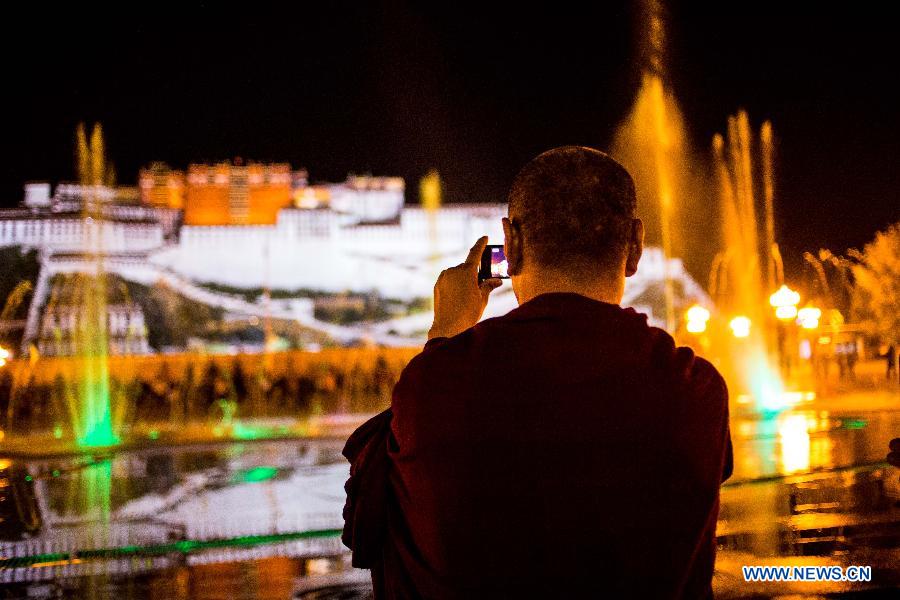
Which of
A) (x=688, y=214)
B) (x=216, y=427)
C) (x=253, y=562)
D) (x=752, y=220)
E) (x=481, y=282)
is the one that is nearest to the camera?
(x=481, y=282)

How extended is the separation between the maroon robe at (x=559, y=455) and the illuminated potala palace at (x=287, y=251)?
181ft

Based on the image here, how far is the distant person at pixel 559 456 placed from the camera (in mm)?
1104

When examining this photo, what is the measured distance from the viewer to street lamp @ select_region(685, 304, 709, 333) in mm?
14305

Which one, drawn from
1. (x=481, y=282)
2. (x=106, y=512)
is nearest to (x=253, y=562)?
(x=106, y=512)

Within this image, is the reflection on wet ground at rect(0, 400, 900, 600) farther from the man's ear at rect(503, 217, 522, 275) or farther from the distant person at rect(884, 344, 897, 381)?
the distant person at rect(884, 344, 897, 381)

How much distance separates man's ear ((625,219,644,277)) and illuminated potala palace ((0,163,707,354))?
55.0m

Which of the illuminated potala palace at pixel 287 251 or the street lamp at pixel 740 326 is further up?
the illuminated potala palace at pixel 287 251

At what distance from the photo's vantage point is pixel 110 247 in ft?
197

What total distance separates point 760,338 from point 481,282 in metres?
19.0

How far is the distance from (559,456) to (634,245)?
0.40m

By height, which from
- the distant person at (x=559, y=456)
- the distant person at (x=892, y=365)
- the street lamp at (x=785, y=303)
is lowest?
the distant person at (x=892, y=365)

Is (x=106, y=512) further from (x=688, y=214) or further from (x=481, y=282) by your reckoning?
(x=688, y=214)

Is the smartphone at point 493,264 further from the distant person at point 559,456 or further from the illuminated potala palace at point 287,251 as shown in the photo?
the illuminated potala palace at point 287,251

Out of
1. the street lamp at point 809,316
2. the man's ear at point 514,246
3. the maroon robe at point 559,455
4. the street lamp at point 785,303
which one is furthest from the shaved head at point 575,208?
the street lamp at point 809,316
